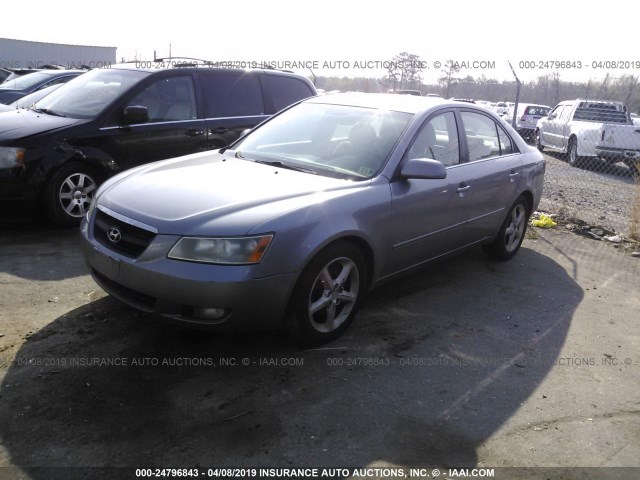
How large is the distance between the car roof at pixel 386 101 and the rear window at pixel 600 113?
11.7 m

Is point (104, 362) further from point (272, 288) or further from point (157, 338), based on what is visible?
point (272, 288)

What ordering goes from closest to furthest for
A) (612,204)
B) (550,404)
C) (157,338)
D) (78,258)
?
(550,404)
(157,338)
(78,258)
(612,204)

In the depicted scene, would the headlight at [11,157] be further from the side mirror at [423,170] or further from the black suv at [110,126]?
the side mirror at [423,170]

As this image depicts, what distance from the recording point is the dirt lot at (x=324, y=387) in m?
2.72

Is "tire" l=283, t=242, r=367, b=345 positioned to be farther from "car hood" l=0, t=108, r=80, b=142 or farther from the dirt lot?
"car hood" l=0, t=108, r=80, b=142

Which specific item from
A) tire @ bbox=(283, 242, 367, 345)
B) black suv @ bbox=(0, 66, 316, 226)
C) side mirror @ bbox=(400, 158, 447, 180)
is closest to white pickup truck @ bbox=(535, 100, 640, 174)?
black suv @ bbox=(0, 66, 316, 226)

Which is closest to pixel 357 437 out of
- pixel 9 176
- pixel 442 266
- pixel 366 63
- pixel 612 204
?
pixel 442 266

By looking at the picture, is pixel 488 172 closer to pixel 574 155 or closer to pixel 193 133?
pixel 193 133

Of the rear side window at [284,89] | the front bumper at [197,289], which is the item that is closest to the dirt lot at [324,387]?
the front bumper at [197,289]

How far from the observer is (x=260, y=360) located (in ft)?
11.6

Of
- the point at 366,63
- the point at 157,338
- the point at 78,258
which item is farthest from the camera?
the point at 366,63

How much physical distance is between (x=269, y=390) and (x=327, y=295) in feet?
2.49

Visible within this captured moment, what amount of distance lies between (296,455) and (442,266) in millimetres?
3340

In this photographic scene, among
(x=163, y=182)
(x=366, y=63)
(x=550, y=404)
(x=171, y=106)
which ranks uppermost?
(x=366, y=63)
